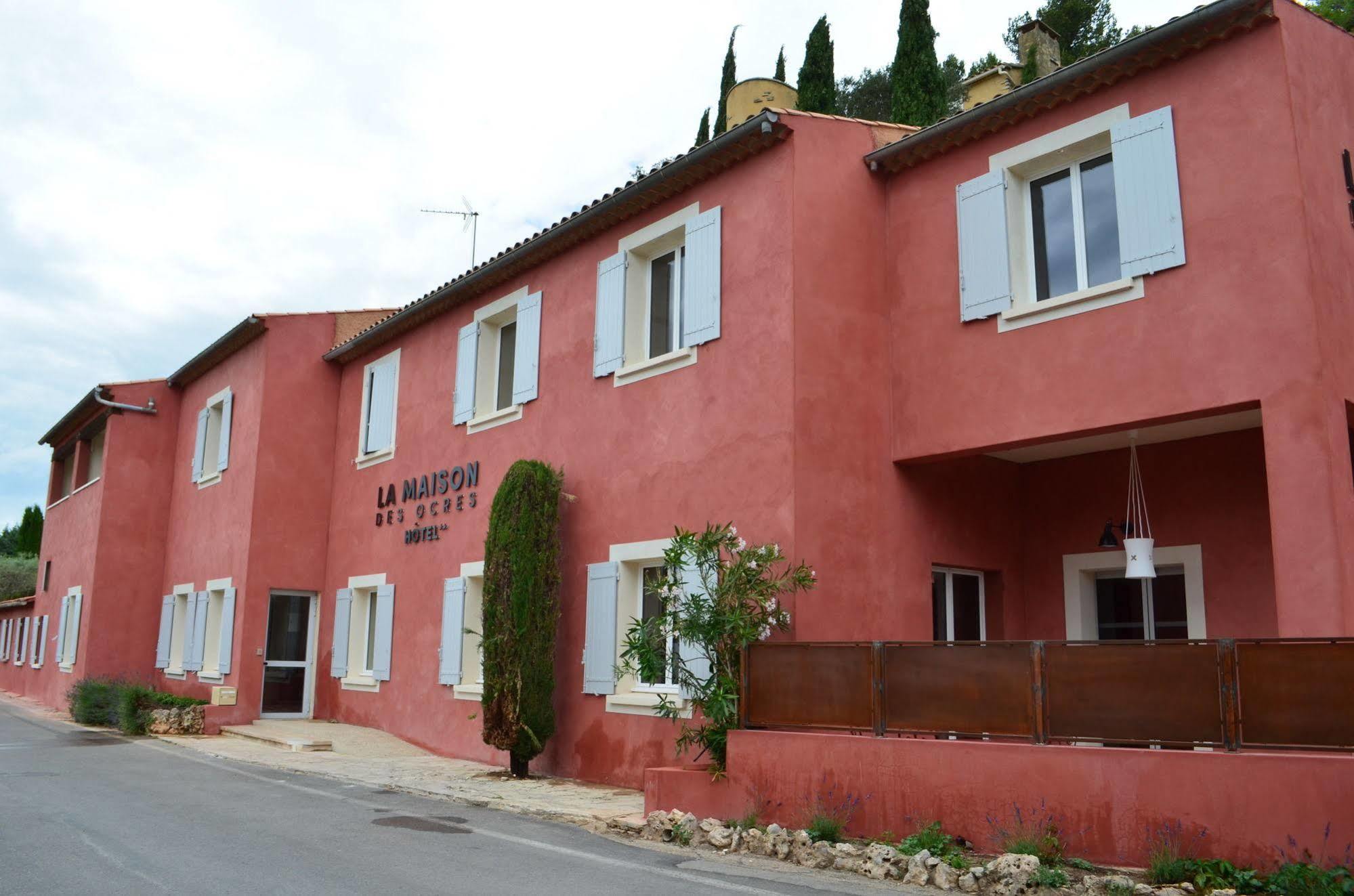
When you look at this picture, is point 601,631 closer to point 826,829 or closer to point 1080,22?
point 826,829

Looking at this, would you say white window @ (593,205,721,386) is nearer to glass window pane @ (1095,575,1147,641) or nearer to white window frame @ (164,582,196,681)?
glass window pane @ (1095,575,1147,641)

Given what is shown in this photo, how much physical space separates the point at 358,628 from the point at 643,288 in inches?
323

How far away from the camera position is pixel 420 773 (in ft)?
41.1

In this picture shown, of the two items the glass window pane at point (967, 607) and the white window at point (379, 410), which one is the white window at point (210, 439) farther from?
the glass window pane at point (967, 607)

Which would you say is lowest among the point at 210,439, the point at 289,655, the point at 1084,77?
the point at 289,655

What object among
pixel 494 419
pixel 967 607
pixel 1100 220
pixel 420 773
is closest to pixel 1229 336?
pixel 1100 220

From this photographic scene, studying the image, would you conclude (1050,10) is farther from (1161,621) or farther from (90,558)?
(90,558)

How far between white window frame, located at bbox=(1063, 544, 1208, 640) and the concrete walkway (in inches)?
184

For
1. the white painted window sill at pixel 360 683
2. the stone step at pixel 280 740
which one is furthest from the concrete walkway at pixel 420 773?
the white painted window sill at pixel 360 683

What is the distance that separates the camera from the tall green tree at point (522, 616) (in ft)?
38.7

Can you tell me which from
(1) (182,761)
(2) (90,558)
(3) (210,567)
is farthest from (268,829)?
(2) (90,558)

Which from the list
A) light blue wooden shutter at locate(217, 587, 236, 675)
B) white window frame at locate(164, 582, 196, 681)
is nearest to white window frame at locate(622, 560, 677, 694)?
light blue wooden shutter at locate(217, 587, 236, 675)

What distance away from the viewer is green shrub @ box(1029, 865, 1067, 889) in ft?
21.3

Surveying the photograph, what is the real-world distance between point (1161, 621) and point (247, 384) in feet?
50.4
